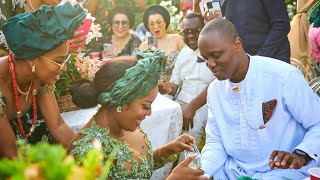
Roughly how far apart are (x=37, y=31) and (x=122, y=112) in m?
0.62

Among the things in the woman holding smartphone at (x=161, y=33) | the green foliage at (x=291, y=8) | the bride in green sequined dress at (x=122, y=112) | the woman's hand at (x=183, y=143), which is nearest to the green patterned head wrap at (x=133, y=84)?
the bride in green sequined dress at (x=122, y=112)

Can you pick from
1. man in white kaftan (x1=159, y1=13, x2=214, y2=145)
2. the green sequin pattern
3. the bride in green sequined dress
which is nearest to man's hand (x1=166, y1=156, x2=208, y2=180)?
the bride in green sequined dress

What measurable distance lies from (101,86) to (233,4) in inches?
80.2

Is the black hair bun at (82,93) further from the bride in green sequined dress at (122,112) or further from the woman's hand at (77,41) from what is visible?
the bride in green sequined dress at (122,112)

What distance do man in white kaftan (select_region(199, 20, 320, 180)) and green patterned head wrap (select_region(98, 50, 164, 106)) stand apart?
1.64 ft

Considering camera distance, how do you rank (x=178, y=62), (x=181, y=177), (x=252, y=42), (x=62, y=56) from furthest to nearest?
1. (x=178, y=62)
2. (x=252, y=42)
3. (x=62, y=56)
4. (x=181, y=177)

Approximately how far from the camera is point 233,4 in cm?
377

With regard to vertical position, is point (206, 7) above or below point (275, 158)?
above

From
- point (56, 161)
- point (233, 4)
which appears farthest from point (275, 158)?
point (233, 4)

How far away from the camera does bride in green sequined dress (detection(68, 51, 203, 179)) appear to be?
206 centimetres

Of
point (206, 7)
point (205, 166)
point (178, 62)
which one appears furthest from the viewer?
point (178, 62)

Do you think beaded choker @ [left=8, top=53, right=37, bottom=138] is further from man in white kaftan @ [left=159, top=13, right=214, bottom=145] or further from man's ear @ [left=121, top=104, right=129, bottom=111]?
man in white kaftan @ [left=159, top=13, right=214, bottom=145]

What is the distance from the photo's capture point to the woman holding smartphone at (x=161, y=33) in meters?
5.53

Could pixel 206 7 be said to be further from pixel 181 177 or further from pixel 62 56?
pixel 181 177
